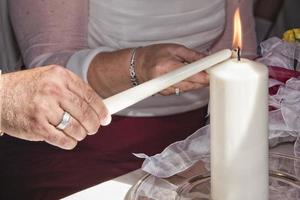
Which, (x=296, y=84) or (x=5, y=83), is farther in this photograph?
(x=296, y=84)

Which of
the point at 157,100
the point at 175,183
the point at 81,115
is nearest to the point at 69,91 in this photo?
the point at 81,115

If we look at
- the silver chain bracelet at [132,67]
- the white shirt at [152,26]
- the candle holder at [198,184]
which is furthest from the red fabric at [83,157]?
the candle holder at [198,184]

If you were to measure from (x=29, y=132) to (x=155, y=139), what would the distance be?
1.59 ft

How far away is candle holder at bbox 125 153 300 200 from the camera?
70 centimetres

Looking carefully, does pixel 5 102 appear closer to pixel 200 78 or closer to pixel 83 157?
pixel 200 78

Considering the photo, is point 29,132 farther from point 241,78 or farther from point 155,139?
point 155,139

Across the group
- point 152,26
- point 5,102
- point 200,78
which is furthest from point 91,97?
point 152,26

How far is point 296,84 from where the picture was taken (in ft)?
3.21

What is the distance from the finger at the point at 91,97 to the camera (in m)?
0.64

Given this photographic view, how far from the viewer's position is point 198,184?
28.7 inches

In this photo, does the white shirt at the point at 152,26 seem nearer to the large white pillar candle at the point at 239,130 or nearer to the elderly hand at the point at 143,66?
the elderly hand at the point at 143,66

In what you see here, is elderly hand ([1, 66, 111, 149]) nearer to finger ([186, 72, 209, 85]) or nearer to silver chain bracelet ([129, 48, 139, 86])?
finger ([186, 72, 209, 85])

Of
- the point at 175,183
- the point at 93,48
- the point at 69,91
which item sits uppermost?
the point at 93,48

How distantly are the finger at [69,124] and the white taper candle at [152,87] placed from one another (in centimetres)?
8
